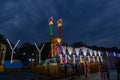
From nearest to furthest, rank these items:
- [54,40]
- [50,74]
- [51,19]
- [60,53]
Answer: [50,74], [60,53], [54,40], [51,19]

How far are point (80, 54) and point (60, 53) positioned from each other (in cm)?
674

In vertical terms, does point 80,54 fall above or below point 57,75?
above

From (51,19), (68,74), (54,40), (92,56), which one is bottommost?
(68,74)

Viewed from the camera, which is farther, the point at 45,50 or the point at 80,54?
the point at 45,50

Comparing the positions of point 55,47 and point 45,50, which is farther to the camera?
point 45,50

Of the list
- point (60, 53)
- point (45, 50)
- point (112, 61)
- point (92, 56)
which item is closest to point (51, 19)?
point (60, 53)

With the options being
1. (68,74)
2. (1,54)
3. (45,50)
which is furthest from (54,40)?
(45,50)

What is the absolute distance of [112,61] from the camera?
180 feet

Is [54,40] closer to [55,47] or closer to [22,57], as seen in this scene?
[55,47]

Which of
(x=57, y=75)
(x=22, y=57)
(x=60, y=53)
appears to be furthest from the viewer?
(x=22, y=57)

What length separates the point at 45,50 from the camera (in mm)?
72938

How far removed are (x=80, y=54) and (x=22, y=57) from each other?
33.2m

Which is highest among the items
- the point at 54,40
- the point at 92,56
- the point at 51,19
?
the point at 51,19

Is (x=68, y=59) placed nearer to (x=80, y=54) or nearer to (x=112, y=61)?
(x=80, y=54)
